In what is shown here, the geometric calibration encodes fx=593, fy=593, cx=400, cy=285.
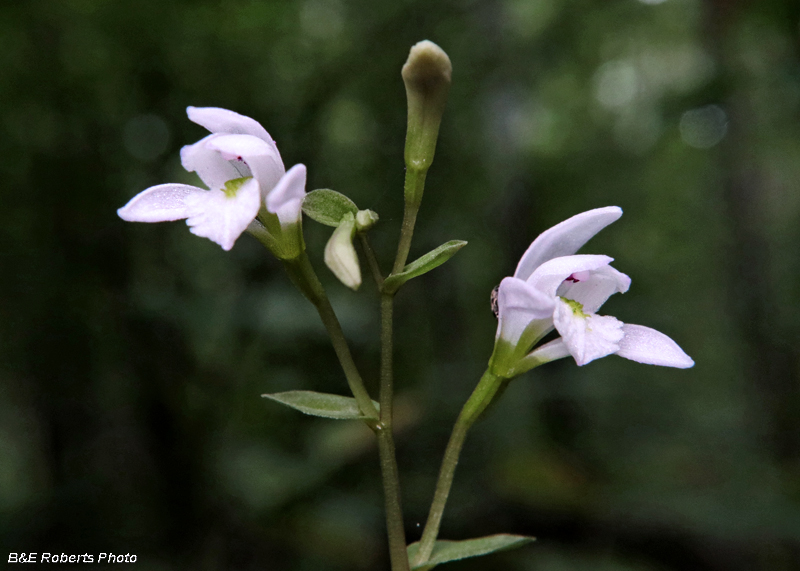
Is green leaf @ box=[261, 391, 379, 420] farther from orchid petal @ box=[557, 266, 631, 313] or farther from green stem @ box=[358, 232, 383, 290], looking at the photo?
orchid petal @ box=[557, 266, 631, 313]

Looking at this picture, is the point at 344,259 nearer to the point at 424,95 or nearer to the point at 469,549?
the point at 424,95

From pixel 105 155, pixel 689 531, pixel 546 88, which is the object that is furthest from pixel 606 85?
pixel 105 155

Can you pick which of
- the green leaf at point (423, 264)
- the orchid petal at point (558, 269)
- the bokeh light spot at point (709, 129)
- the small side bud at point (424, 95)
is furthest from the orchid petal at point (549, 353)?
the bokeh light spot at point (709, 129)

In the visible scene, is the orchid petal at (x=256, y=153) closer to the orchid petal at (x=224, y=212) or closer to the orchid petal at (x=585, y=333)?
the orchid petal at (x=224, y=212)

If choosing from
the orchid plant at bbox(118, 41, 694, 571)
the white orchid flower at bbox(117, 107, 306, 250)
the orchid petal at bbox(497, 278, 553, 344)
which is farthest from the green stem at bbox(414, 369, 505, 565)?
the white orchid flower at bbox(117, 107, 306, 250)

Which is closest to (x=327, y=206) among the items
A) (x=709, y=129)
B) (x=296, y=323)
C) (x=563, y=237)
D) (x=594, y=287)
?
(x=563, y=237)
